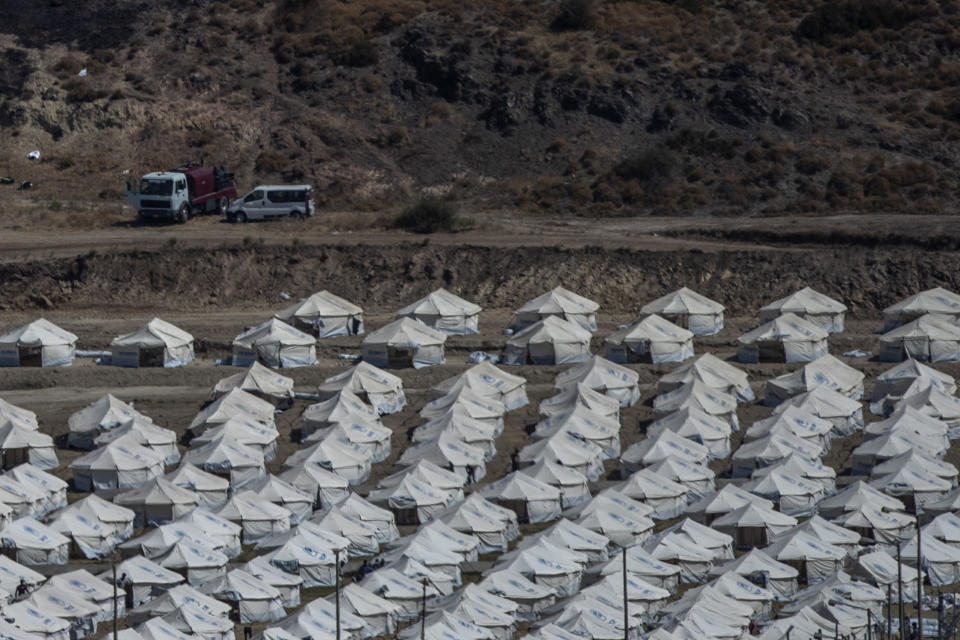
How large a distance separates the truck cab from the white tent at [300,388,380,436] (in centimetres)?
2722

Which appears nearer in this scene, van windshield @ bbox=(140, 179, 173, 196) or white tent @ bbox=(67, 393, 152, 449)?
white tent @ bbox=(67, 393, 152, 449)

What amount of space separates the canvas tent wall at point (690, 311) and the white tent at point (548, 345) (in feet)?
13.8

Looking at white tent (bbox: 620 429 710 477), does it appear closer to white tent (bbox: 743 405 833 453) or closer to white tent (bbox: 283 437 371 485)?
white tent (bbox: 743 405 833 453)

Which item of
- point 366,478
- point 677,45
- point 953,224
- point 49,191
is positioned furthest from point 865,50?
point 366,478

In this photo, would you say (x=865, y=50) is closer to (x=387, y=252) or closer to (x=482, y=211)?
(x=482, y=211)

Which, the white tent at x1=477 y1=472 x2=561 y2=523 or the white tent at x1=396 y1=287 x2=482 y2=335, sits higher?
the white tent at x1=396 y1=287 x2=482 y2=335

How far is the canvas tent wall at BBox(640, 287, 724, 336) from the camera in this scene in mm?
73250

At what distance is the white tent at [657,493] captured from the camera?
56.6 meters

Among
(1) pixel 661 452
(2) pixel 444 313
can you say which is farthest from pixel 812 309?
(1) pixel 661 452

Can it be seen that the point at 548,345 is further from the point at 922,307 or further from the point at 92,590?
the point at 92,590

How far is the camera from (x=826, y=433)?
61719mm

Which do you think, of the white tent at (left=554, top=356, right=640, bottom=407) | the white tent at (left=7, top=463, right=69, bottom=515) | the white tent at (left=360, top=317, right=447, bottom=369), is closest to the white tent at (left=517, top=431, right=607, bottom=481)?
the white tent at (left=554, top=356, right=640, bottom=407)

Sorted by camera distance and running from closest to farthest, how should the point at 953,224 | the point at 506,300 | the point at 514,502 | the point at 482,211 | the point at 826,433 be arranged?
the point at 514,502, the point at 826,433, the point at 506,300, the point at 953,224, the point at 482,211

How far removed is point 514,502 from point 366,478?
6.01m
